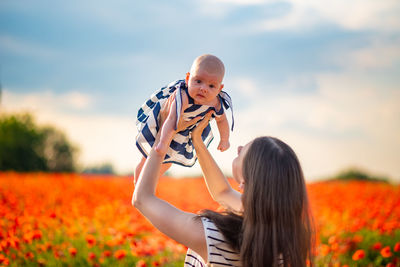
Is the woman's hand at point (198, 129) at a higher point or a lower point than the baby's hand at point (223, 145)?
higher

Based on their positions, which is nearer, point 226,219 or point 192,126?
point 226,219

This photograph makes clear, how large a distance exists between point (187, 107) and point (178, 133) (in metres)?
0.19

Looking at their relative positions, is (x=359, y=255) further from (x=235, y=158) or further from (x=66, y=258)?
(x=66, y=258)

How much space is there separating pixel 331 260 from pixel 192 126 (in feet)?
8.97

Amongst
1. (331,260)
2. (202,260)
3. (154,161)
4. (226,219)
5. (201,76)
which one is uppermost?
(201,76)

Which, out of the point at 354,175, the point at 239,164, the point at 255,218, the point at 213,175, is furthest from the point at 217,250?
the point at 354,175

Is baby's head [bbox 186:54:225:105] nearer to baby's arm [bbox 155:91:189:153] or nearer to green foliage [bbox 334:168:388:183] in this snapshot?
baby's arm [bbox 155:91:189:153]

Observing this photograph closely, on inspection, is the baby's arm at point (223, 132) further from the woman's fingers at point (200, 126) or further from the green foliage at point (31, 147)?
the green foliage at point (31, 147)

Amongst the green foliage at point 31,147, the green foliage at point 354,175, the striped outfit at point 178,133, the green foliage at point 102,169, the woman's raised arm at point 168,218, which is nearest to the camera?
the woman's raised arm at point 168,218

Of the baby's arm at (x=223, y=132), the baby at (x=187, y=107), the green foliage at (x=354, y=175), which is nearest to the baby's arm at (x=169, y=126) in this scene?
the baby at (x=187, y=107)

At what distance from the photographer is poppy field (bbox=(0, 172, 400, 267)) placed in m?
3.76

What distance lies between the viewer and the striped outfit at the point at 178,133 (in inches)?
93.6

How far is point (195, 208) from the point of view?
637 cm

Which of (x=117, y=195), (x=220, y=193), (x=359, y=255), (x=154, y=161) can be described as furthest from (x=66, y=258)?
(x=117, y=195)
